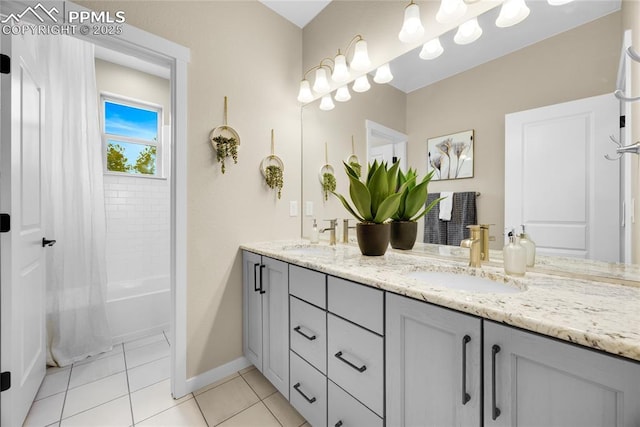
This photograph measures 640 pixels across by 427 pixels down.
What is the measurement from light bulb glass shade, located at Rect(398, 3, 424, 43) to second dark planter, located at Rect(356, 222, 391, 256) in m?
1.02

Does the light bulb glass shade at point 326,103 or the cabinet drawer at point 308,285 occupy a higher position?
the light bulb glass shade at point 326,103

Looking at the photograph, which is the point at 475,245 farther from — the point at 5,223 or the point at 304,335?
the point at 5,223

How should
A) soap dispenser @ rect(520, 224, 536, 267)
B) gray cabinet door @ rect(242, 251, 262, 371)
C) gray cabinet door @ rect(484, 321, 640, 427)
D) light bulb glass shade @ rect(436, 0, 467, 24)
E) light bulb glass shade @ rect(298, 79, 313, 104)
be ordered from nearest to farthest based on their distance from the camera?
1. gray cabinet door @ rect(484, 321, 640, 427)
2. soap dispenser @ rect(520, 224, 536, 267)
3. light bulb glass shade @ rect(436, 0, 467, 24)
4. gray cabinet door @ rect(242, 251, 262, 371)
5. light bulb glass shade @ rect(298, 79, 313, 104)

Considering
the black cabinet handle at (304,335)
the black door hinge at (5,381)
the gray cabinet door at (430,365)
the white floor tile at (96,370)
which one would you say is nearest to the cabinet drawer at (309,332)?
the black cabinet handle at (304,335)

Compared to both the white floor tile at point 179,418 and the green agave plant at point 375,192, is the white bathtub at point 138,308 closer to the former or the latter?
→ the white floor tile at point 179,418

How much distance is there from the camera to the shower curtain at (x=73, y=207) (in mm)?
1862

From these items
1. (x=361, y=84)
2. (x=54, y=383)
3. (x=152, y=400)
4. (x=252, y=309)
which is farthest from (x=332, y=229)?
(x=54, y=383)

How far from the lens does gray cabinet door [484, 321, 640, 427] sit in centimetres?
51

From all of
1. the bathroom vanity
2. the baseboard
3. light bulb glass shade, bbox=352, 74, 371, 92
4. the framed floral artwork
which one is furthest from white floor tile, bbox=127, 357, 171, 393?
light bulb glass shade, bbox=352, 74, 371, 92

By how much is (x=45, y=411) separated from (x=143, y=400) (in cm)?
46

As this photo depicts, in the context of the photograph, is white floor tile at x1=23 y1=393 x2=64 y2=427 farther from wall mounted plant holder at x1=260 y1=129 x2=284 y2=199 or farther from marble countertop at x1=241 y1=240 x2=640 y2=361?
wall mounted plant holder at x1=260 y1=129 x2=284 y2=199

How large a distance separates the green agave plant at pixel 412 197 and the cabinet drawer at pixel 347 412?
88cm

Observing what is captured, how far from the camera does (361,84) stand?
180 cm

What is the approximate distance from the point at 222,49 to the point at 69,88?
122 cm
